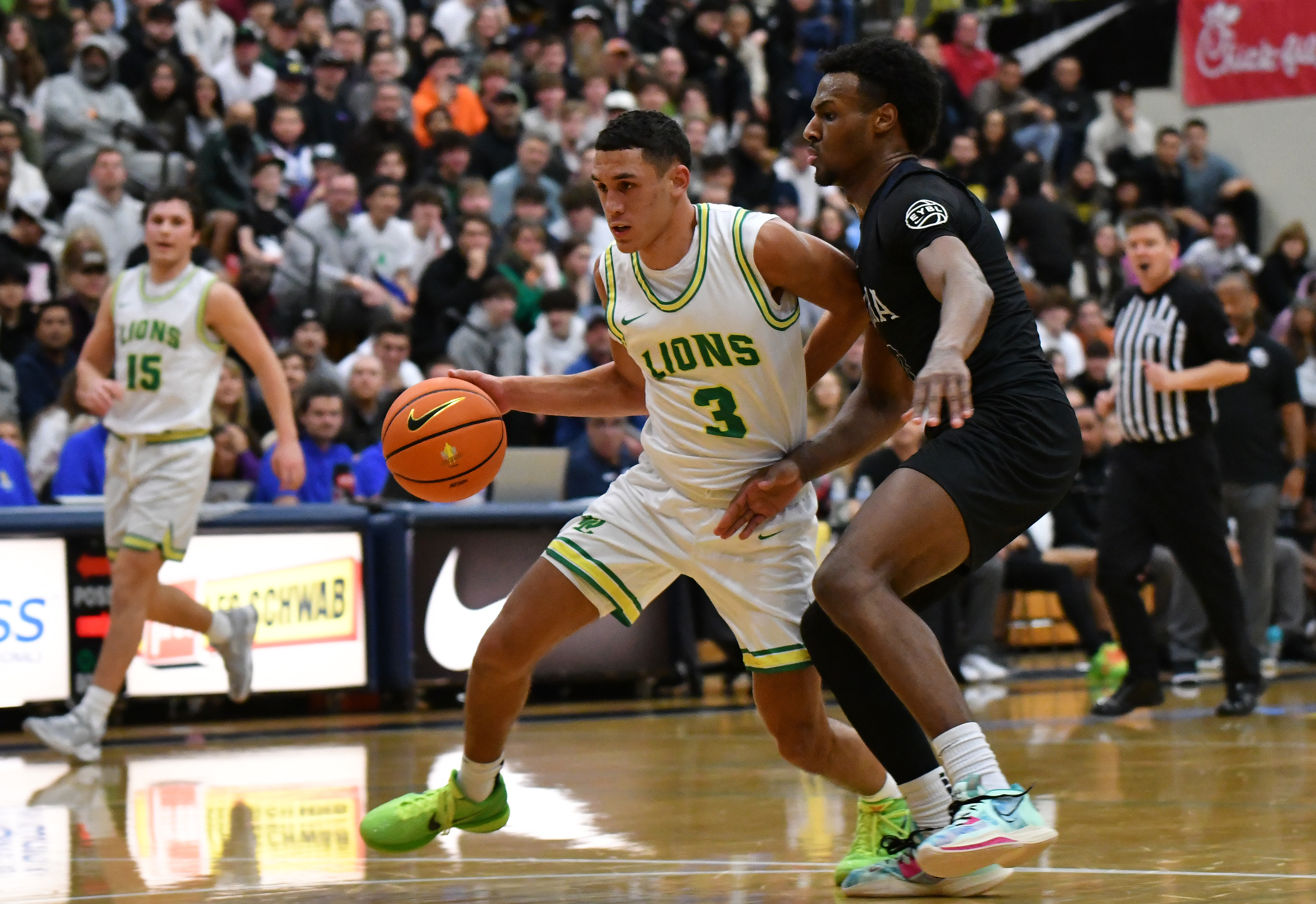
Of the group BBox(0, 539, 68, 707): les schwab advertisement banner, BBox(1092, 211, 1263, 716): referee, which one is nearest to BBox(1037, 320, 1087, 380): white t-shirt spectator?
BBox(1092, 211, 1263, 716): referee

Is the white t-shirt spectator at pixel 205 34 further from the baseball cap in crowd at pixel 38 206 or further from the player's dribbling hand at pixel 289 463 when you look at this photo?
the player's dribbling hand at pixel 289 463

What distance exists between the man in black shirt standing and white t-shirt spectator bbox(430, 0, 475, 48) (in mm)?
8536

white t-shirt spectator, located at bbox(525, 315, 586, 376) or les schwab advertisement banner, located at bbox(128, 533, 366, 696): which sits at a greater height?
white t-shirt spectator, located at bbox(525, 315, 586, 376)

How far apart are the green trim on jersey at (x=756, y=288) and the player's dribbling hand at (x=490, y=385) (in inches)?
32.6

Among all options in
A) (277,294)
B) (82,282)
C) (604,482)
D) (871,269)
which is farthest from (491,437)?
(277,294)

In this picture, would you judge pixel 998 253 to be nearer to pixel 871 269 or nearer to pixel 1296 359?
pixel 871 269

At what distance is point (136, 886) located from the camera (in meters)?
4.43

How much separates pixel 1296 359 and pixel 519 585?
11.4 meters

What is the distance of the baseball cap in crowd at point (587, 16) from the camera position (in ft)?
54.0

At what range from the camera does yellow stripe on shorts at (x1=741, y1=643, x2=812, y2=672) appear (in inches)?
179

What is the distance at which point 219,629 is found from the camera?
8.19 meters

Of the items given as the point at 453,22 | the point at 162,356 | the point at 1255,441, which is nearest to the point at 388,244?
the point at 453,22

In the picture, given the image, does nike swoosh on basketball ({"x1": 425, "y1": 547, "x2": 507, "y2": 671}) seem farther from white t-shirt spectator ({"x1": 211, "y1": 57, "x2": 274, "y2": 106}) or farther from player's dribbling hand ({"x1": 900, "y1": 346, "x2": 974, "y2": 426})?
player's dribbling hand ({"x1": 900, "y1": 346, "x2": 974, "y2": 426})

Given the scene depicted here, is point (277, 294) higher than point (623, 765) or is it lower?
higher
